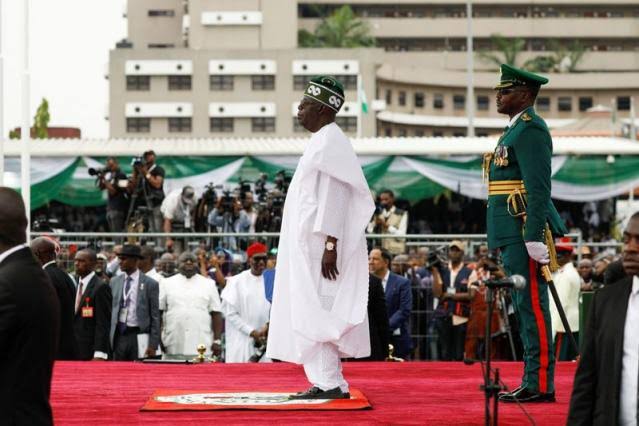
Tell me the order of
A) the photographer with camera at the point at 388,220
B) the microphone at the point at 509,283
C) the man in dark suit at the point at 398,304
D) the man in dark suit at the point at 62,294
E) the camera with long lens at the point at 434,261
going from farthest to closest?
the photographer with camera at the point at 388,220, the camera with long lens at the point at 434,261, the man in dark suit at the point at 398,304, the man in dark suit at the point at 62,294, the microphone at the point at 509,283

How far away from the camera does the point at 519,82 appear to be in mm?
8578

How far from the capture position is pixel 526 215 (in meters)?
8.40

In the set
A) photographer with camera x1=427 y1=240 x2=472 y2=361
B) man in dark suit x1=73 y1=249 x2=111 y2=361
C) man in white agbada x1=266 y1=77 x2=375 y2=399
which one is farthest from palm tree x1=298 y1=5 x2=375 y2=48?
man in white agbada x1=266 y1=77 x2=375 y2=399

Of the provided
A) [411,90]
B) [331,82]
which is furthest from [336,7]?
[331,82]

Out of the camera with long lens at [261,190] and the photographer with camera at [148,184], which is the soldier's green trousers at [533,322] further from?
the camera with long lens at [261,190]

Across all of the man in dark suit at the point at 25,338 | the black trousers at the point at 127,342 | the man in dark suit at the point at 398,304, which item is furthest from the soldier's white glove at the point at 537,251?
the black trousers at the point at 127,342

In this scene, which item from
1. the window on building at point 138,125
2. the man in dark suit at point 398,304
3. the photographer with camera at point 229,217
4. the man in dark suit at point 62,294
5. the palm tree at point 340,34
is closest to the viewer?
the man in dark suit at point 62,294

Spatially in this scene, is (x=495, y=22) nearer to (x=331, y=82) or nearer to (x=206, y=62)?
(x=206, y=62)

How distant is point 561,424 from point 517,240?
4.78ft

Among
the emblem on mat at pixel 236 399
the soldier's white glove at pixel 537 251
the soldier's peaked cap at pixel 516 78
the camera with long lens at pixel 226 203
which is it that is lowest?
the emblem on mat at pixel 236 399

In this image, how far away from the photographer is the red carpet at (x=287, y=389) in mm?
7672

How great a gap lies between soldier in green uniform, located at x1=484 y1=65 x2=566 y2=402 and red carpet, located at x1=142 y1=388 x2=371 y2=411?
1014mm

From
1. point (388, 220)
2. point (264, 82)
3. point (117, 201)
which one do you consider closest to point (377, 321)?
point (388, 220)

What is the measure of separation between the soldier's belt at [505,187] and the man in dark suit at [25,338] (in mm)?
3790
